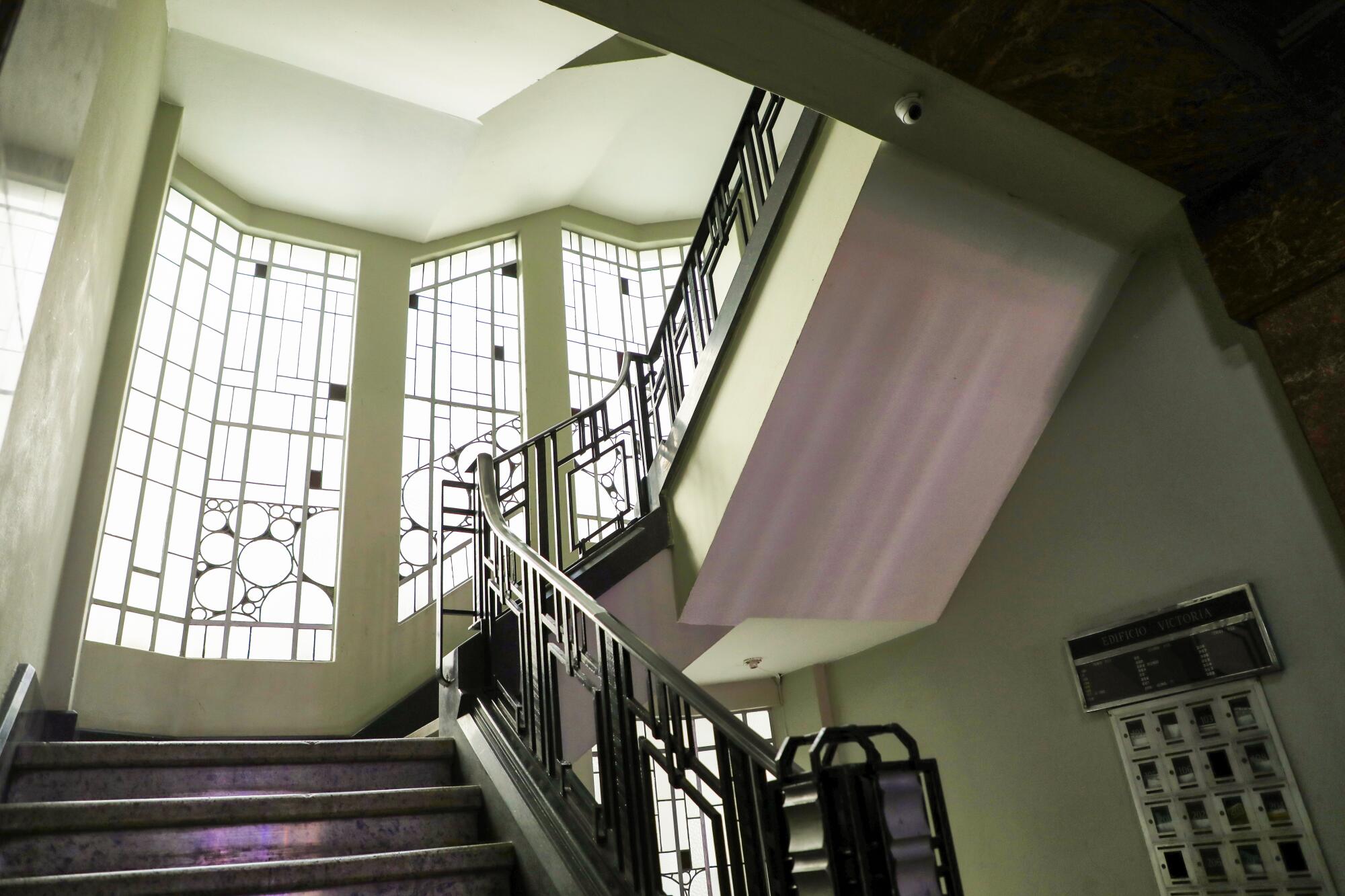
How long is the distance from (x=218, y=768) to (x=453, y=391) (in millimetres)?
4546

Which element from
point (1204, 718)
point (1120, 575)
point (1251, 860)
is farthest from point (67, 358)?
point (1251, 860)

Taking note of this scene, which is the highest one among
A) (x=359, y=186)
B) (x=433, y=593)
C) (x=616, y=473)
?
(x=359, y=186)

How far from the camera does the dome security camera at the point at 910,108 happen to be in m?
2.70

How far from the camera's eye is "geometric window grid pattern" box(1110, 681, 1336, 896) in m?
3.22

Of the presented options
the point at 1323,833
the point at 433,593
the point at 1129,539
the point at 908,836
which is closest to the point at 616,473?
the point at 433,593

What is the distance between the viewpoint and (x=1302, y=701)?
3.21 metres

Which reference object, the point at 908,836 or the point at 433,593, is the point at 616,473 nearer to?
the point at 433,593

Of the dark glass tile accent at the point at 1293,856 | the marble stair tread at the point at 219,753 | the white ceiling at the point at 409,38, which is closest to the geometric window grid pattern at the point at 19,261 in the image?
the marble stair tread at the point at 219,753

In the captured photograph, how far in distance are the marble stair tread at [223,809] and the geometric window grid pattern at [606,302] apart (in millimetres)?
4781

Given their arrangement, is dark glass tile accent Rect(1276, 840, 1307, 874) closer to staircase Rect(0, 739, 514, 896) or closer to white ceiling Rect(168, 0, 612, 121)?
staircase Rect(0, 739, 514, 896)

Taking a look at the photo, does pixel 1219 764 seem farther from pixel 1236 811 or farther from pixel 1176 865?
pixel 1176 865

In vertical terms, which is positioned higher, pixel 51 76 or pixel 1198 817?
pixel 51 76

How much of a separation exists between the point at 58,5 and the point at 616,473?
495 cm

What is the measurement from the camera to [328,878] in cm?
242
